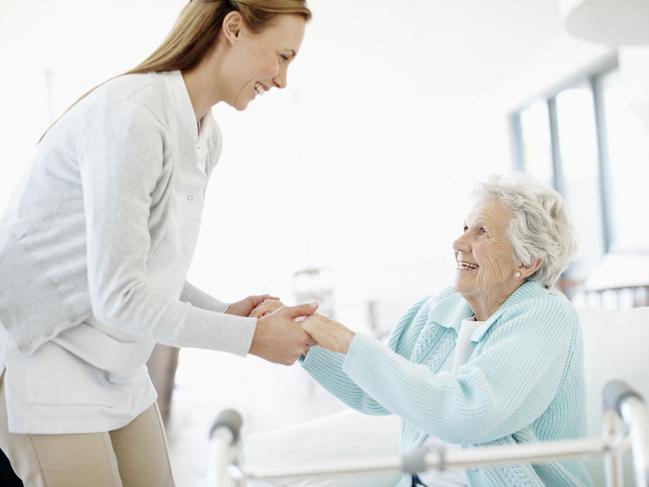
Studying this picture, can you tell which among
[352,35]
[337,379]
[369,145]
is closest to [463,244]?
[337,379]

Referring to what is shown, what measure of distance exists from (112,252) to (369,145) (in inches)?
281

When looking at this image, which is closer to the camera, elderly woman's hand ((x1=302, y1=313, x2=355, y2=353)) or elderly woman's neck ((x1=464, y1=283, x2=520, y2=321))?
elderly woman's hand ((x1=302, y1=313, x2=355, y2=353))

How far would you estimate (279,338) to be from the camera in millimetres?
1173

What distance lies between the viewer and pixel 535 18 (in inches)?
217

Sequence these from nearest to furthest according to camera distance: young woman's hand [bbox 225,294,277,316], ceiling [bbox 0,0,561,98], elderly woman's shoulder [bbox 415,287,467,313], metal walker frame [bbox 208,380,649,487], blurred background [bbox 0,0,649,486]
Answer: metal walker frame [bbox 208,380,649,487]
young woman's hand [bbox 225,294,277,316]
elderly woman's shoulder [bbox 415,287,467,313]
blurred background [bbox 0,0,649,486]
ceiling [bbox 0,0,561,98]

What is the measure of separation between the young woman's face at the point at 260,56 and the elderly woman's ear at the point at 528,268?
30.8 inches

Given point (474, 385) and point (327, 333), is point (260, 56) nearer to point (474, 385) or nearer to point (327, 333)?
point (327, 333)

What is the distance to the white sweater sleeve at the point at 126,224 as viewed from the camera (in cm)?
100

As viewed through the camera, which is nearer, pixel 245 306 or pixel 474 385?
pixel 474 385

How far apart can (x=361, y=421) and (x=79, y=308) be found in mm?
1031

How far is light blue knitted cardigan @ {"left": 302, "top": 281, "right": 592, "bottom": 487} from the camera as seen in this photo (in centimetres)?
129

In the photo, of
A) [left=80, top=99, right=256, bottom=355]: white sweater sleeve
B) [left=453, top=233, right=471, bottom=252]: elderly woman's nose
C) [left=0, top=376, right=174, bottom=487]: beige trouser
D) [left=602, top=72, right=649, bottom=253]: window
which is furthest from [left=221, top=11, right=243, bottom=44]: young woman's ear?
[left=602, top=72, right=649, bottom=253]: window

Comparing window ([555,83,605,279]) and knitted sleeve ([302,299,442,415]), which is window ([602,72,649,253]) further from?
knitted sleeve ([302,299,442,415])

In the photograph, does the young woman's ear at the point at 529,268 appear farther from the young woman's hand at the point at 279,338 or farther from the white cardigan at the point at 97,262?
the white cardigan at the point at 97,262
